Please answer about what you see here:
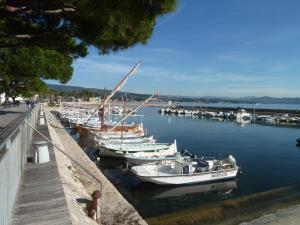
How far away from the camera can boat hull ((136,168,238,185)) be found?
23703mm

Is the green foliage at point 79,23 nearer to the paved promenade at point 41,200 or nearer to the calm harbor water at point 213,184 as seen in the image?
the paved promenade at point 41,200

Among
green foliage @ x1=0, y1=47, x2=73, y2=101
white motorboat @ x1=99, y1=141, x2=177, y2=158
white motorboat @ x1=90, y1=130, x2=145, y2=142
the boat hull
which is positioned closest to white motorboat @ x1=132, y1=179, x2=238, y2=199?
the boat hull

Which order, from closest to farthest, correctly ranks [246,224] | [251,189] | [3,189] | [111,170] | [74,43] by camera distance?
1. [3,189]
2. [74,43]
3. [246,224]
4. [251,189]
5. [111,170]

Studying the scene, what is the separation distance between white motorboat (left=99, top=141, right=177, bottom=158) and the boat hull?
877 cm

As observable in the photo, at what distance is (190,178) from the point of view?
24.5 m

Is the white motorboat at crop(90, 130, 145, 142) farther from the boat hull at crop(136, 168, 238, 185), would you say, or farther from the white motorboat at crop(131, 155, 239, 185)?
the boat hull at crop(136, 168, 238, 185)

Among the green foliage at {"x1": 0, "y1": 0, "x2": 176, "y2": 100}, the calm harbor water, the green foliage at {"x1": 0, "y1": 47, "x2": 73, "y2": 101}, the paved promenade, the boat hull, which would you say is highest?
the green foliage at {"x1": 0, "y1": 47, "x2": 73, "y2": 101}

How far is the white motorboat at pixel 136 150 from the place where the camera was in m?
33.6

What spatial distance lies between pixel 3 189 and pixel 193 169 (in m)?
20.5

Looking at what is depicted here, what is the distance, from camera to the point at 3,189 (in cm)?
568

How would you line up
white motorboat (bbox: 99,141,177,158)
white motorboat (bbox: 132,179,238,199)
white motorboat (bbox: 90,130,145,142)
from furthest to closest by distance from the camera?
white motorboat (bbox: 90,130,145,142), white motorboat (bbox: 99,141,177,158), white motorboat (bbox: 132,179,238,199)

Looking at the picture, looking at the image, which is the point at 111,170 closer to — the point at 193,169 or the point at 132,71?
the point at 193,169

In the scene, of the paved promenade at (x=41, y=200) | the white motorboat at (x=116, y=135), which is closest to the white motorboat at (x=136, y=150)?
the white motorboat at (x=116, y=135)

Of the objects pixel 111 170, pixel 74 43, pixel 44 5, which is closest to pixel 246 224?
pixel 74 43
